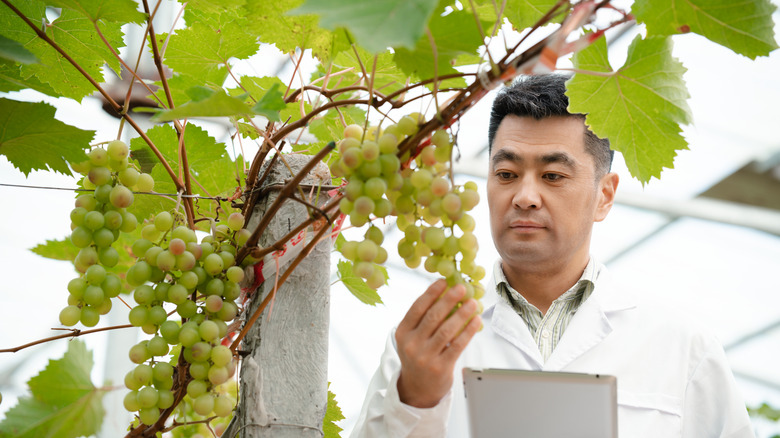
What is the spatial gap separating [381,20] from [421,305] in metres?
0.31

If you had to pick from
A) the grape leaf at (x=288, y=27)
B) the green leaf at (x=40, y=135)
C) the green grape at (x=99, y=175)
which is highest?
the grape leaf at (x=288, y=27)

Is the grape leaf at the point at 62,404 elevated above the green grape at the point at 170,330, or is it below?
below

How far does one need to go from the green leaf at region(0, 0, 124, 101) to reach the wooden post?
26 cm

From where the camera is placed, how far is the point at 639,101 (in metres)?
0.68

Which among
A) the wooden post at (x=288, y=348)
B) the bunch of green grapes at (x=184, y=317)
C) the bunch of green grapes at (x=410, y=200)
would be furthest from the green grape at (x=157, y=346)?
the bunch of green grapes at (x=410, y=200)

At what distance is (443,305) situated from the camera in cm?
59

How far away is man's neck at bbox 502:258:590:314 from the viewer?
1491 mm

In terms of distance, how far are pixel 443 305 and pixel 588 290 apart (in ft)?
3.37

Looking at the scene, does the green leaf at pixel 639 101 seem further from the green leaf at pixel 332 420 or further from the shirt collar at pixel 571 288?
the shirt collar at pixel 571 288

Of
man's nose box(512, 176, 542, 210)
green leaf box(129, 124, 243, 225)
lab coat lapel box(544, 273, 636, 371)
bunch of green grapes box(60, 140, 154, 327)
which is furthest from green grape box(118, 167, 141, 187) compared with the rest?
lab coat lapel box(544, 273, 636, 371)

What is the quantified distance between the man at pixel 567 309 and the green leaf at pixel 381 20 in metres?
0.88

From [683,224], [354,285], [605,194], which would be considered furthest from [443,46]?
[683,224]

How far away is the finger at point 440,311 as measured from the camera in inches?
22.3

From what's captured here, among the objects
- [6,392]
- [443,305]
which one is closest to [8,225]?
[6,392]
